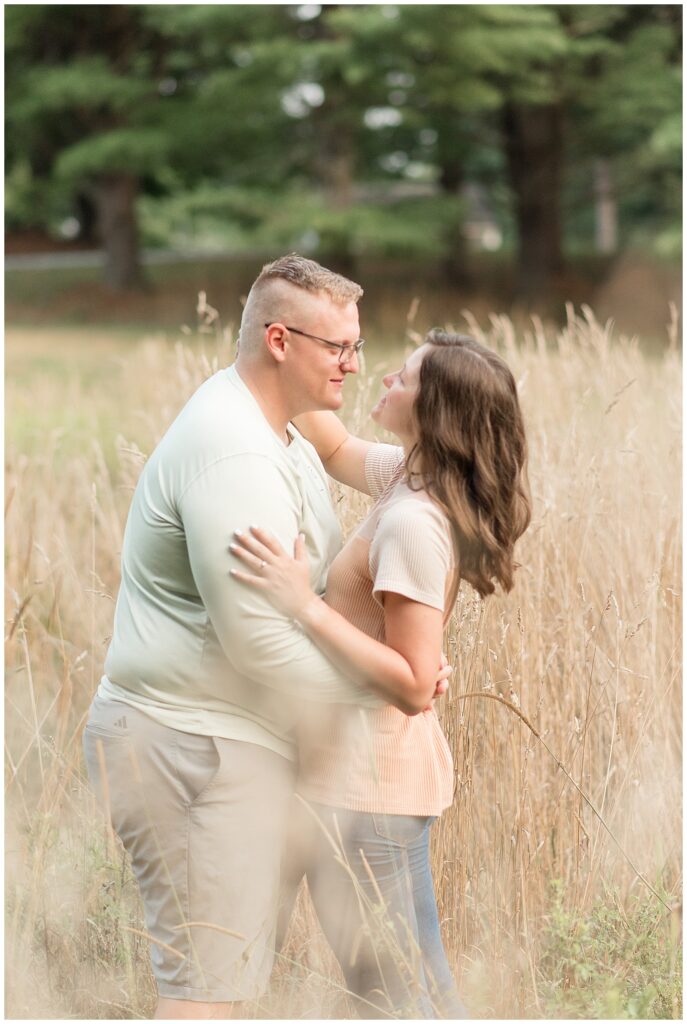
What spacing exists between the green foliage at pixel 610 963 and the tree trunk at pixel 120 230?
17.4 metres

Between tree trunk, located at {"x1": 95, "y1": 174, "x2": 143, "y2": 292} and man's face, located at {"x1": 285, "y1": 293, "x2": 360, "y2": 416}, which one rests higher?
tree trunk, located at {"x1": 95, "y1": 174, "x2": 143, "y2": 292}

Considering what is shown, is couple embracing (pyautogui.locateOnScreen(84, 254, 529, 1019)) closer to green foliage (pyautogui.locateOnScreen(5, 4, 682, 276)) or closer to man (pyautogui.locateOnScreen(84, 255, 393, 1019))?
man (pyautogui.locateOnScreen(84, 255, 393, 1019))

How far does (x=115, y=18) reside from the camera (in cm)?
1748

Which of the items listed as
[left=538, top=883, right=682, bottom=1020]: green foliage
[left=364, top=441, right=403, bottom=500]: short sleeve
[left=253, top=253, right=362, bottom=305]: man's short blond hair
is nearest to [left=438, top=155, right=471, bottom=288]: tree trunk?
[left=538, top=883, right=682, bottom=1020]: green foliage

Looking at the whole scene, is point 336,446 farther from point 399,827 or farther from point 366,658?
point 399,827

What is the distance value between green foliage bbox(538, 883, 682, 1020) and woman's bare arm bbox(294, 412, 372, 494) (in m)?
1.16

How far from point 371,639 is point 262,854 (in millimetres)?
511

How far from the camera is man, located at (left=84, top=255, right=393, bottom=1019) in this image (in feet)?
6.92

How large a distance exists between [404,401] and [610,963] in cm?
164

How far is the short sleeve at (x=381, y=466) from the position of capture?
8.16ft

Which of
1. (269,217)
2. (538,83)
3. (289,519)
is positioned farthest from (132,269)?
(289,519)

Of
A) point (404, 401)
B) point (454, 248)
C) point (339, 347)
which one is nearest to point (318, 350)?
point (339, 347)

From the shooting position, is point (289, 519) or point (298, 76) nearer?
point (289, 519)

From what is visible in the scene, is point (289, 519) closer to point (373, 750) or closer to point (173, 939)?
point (373, 750)
